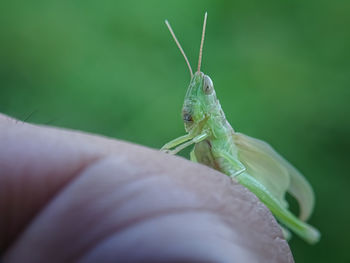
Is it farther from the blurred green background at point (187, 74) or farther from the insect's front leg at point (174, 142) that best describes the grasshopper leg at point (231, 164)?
the blurred green background at point (187, 74)

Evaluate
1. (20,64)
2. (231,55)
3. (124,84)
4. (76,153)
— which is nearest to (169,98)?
(124,84)

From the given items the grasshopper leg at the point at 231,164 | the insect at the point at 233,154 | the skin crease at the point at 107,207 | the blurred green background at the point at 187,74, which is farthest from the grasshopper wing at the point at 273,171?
the skin crease at the point at 107,207

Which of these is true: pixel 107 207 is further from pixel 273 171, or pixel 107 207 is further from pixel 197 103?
pixel 273 171

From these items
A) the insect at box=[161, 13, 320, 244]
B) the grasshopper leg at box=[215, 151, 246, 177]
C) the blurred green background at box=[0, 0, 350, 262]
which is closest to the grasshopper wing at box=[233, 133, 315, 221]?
the insect at box=[161, 13, 320, 244]

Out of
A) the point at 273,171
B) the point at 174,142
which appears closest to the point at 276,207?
the point at 273,171

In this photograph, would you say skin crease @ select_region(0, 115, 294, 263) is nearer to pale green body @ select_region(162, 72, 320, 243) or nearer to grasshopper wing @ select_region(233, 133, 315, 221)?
pale green body @ select_region(162, 72, 320, 243)

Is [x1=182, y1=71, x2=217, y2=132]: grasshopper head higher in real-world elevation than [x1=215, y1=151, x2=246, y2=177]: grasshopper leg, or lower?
higher
